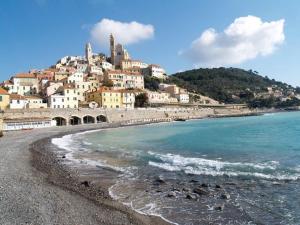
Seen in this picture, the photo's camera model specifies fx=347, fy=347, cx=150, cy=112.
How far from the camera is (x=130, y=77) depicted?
12225 centimetres

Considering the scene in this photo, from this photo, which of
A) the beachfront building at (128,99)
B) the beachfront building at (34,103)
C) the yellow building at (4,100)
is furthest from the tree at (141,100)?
the yellow building at (4,100)

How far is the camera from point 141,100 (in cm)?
10600

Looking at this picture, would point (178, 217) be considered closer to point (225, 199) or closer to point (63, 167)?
point (225, 199)

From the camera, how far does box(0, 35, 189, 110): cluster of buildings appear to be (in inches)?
3258

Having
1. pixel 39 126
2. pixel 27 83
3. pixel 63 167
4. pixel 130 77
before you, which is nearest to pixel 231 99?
pixel 130 77

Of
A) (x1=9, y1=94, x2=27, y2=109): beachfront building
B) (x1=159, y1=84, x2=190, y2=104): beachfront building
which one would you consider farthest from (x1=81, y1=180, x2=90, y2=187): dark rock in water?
(x1=159, y1=84, x2=190, y2=104): beachfront building

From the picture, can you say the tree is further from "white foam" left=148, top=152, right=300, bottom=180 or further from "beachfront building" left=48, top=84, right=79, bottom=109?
"white foam" left=148, top=152, right=300, bottom=180

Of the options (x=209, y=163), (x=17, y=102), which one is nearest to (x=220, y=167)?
(x=209, y=163)

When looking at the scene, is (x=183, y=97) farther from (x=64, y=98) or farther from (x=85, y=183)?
(x=85, y=183)

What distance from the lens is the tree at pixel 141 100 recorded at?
105312 millimetres

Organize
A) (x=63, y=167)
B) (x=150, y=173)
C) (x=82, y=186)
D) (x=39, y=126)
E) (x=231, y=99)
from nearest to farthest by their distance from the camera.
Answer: (x=82, y=186) → (x=150, y=173) → (x=63, y=167) → (x=39, y=126) → (x=231, y=99)

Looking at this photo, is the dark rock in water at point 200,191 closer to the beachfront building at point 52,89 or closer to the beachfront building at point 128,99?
the beachfront building at point 52,89

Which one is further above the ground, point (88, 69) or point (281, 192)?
point (88, 69)

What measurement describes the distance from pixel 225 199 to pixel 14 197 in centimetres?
916
